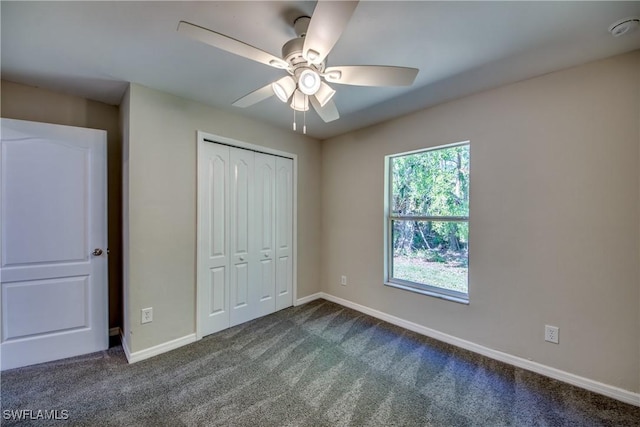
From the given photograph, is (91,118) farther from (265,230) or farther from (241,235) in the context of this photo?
(265,230)

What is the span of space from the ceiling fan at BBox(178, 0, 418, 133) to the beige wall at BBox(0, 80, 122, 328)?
1.82 meters

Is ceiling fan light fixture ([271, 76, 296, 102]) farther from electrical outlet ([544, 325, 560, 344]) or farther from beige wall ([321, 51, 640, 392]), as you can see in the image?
electrical outlet ([544, 325, 560, 344])

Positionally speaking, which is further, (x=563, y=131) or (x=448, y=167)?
(x=448, y=167)

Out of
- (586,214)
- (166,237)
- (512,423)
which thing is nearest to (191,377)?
(166,237)

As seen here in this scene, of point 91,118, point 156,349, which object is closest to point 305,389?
point 156,349

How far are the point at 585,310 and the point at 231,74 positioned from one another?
317 centimetres

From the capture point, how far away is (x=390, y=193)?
3225mm

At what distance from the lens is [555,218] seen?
6.68 ft

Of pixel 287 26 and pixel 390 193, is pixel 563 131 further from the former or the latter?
pixel 287 26

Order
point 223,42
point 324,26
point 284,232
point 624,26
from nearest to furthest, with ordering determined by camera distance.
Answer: point 324,26
point 223,42
point 624,26
point 284,232

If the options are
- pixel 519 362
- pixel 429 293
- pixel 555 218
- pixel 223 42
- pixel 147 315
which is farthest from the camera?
pixel 429 293

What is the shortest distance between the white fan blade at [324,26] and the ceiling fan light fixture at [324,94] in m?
0.27

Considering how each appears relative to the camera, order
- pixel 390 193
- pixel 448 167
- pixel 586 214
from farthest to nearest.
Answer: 1. pixel 390 193
2. pixel 448 167
3. pixel 586 214

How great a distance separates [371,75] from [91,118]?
2782 mm
